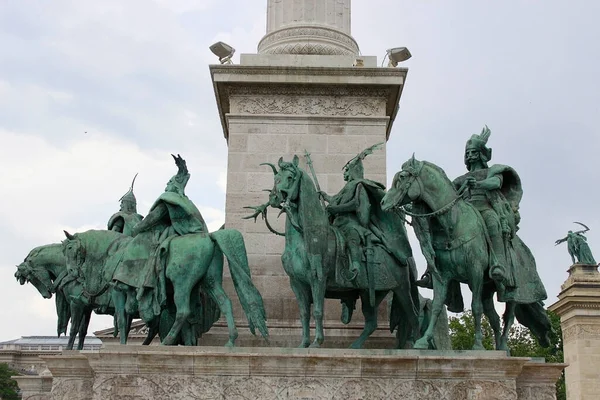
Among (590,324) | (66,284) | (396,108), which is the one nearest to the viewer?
(66,284)

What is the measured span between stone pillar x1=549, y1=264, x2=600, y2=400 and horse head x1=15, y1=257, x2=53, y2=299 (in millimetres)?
22346

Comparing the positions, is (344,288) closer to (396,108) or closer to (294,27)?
(396,108)

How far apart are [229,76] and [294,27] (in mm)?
2092

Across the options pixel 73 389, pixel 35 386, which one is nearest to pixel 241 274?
pixel 73 389

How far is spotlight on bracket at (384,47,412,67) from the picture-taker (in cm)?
1598

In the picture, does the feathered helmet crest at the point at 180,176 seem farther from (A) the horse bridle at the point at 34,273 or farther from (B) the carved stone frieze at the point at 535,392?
(B) the carved stone frieze at the point at 535,392

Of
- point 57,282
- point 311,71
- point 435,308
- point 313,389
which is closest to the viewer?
point 313,389

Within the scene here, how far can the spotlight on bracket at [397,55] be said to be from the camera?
1598 centimetres

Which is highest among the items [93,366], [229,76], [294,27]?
[294,27]

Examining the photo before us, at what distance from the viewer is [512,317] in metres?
13.0

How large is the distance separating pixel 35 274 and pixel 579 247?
84.0 feet

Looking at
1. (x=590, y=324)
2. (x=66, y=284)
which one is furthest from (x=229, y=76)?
(x=590, y=324)

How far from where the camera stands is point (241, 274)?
12820 mm

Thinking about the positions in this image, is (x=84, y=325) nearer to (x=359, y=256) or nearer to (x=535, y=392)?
(x=359, y=256)
